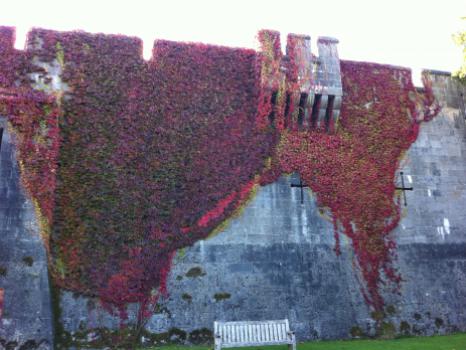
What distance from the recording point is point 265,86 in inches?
603

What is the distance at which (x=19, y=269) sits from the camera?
11.7m

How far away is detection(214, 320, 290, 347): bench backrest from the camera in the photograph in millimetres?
10312

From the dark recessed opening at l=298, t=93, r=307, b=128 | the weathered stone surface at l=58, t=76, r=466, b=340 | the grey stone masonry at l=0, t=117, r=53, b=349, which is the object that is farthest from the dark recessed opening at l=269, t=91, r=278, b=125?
the grey stone masonry at l=0, t=117, r=53, b=349

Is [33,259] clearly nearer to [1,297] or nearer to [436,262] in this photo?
[1,297]

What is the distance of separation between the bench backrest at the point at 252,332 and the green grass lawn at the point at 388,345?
112 centimetres

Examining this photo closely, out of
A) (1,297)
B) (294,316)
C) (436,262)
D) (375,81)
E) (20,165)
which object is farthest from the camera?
(375,81)

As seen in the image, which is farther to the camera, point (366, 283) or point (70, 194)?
point (366, 283)

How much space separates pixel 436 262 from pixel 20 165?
13.5 m

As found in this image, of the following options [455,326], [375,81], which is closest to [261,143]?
[375,81]

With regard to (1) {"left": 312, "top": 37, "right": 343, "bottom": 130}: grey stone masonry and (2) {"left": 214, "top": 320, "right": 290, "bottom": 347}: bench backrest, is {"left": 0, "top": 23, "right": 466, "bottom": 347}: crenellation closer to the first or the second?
(1) {"left": 312, "top": 37, "right": 343, "bottom": 130}: grey stone masonry

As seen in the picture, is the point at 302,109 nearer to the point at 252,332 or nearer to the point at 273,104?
the point at 273,104

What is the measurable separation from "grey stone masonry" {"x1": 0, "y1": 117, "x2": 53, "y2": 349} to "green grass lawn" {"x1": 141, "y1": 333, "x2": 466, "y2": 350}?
3.15 m

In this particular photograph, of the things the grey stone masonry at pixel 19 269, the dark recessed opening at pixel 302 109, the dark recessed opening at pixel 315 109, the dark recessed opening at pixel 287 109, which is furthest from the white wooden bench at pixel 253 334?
the dark recessed opening at pixel 315 109

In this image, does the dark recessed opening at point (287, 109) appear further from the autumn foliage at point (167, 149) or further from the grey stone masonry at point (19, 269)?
the grey stone masonry at point (19, 269)
